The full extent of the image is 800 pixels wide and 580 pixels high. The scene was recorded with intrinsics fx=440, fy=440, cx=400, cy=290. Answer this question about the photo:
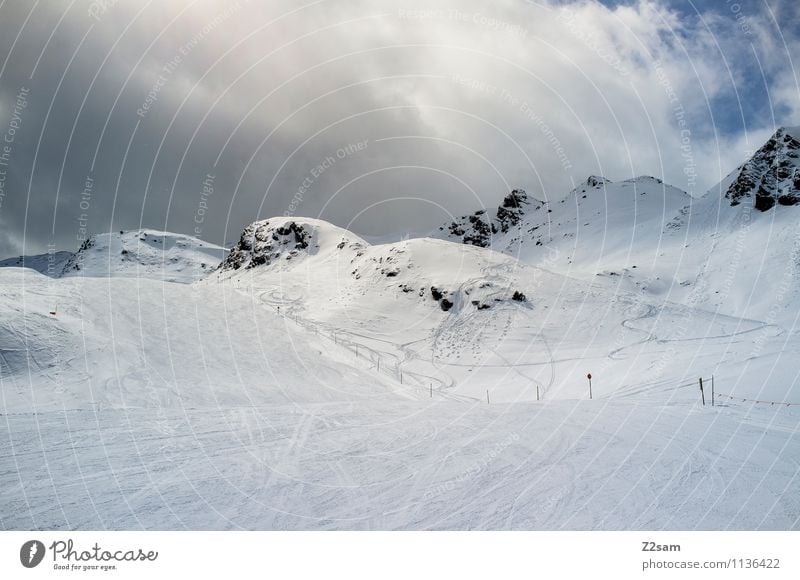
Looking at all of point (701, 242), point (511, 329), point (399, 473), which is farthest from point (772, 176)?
point (399, 473)

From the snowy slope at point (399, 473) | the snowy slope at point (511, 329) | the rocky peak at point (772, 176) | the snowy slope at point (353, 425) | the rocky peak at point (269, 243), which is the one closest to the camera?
the snowy slope at point (399, 473)

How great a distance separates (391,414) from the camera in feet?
55.0

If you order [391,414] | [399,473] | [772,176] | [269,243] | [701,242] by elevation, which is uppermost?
[772,176]

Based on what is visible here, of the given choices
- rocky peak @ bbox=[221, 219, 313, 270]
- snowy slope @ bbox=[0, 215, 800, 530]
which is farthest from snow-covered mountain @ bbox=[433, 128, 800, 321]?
rocky peak @ bbox=[221, 219, 313, 270]

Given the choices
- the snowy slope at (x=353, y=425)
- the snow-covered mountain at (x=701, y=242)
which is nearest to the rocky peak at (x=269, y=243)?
the snow-covered mountain at (x=701, y=242)

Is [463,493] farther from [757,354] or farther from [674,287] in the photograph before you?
[674,287]

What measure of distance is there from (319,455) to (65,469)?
17.2 feet

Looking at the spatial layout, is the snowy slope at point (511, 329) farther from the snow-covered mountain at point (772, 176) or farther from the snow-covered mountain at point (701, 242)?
the snow-covered mountain at point (772, 176)

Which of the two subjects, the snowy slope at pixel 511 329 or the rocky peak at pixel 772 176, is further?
the rocky peak at pixel 772 176

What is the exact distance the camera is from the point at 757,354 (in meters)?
26.8

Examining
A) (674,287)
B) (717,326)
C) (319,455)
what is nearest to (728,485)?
(319,455)

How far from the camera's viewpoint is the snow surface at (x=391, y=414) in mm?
7637

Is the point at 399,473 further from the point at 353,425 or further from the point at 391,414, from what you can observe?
the point at 391,414

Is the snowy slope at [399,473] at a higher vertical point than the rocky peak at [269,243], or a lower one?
lower
